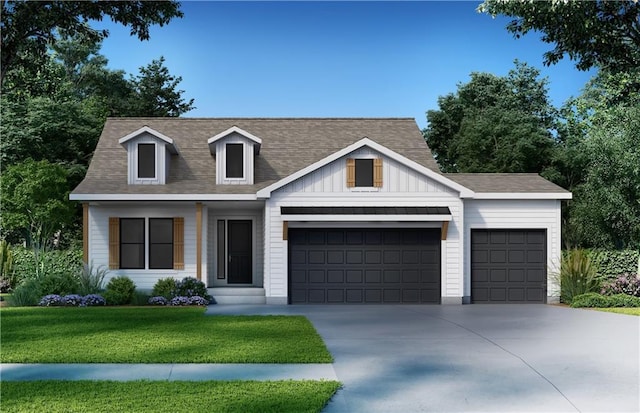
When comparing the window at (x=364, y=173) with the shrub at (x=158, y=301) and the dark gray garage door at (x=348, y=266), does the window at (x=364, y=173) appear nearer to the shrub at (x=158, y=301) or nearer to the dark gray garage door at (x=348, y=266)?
the dark gray garage door at (x=348, y=266)

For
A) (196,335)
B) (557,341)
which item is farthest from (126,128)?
(557,341)

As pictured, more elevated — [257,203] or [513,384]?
[257,203]

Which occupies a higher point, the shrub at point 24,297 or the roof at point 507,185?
the roof at point 507,185

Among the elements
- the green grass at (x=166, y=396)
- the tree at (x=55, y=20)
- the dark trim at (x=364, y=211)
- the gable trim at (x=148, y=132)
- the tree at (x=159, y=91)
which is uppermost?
the tree at (x=159, y=91)

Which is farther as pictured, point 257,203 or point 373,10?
point 257,203

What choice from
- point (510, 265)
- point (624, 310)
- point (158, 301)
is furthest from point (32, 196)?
point (624, 310)

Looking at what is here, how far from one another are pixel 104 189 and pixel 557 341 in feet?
47.4

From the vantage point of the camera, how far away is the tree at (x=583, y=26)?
51.4 ft

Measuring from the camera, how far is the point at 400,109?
3406 centimetres

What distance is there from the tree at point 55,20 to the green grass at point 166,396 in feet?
26.2

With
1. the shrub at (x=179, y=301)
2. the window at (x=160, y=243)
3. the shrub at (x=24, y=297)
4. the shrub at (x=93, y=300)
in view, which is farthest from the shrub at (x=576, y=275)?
the shrub at (x=24, y=297)

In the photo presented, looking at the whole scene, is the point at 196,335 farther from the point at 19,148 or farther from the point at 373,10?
the point at 19,148

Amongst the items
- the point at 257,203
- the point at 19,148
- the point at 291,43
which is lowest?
the point at 257,203

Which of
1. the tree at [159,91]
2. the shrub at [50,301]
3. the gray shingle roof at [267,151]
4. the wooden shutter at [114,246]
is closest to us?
the shrub at [50,301]
